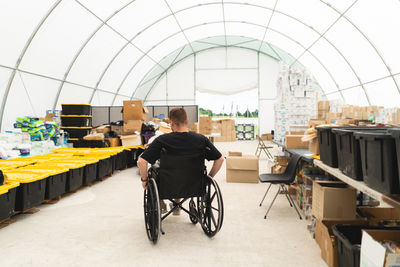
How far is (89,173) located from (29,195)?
1.50 meters

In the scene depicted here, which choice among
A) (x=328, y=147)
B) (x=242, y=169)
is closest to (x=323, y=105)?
(x=242, y=169)

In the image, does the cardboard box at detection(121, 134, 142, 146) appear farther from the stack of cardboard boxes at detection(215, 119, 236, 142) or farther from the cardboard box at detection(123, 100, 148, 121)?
the stack of cardboard boxes at detection(215, 119, 236, 142)

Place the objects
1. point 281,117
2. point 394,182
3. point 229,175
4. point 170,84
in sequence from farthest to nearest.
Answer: point 170,84, point 281,117, point 229,175, point 394,182

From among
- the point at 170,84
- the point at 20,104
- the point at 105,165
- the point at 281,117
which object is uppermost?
the point at 170,84

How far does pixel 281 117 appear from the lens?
5805 millimetres

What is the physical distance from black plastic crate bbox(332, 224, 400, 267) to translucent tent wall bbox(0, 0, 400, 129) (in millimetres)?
6721

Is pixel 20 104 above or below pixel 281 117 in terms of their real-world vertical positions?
above

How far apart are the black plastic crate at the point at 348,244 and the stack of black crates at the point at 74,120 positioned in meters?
6.19

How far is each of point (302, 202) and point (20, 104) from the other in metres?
6.89

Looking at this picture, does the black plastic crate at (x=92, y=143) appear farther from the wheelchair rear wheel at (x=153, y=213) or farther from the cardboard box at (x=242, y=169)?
the wheelchair rear wheel at (x=153, y=213)

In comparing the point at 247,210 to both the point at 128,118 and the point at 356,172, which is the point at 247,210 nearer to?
the point at 356,172

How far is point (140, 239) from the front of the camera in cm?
275

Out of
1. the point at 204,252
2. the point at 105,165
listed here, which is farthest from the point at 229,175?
the point at 204,252

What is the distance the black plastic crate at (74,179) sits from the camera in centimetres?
424
